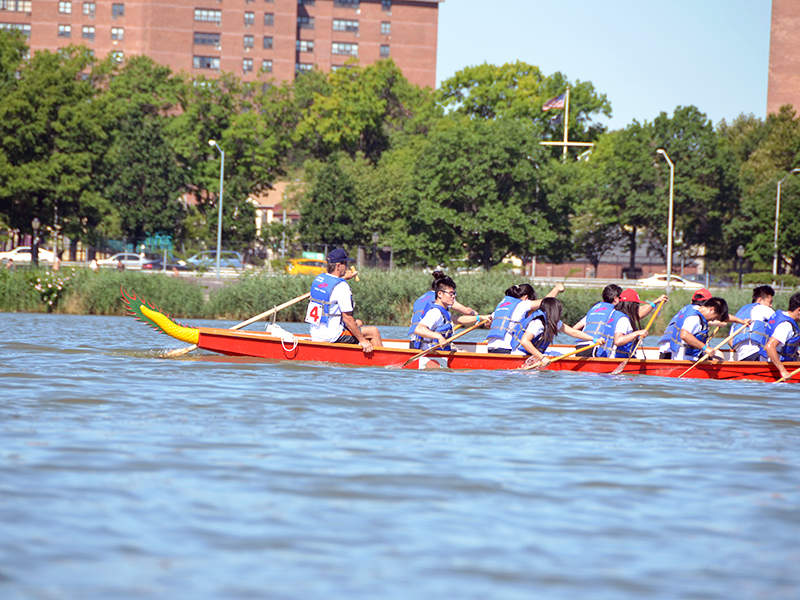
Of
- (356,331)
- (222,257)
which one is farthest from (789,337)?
(222,257)

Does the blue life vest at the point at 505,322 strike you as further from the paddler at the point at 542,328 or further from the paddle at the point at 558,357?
the paddle at the point at 558,357

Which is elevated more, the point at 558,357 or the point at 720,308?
the point at 720,308

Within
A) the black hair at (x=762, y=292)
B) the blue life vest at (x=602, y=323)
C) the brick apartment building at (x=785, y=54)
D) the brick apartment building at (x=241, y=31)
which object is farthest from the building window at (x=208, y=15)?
the black hair at (x=762, y=292)

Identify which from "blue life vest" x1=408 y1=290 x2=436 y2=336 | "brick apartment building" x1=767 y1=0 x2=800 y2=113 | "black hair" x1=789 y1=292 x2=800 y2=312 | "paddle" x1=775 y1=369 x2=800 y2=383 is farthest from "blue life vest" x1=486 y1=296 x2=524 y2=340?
"brick apartment building" x1=767 y1=0 x2=800 y2=113

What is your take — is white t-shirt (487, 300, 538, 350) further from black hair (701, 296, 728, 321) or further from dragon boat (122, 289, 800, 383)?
black hair (701, 296, 728, 321)

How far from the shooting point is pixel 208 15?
94562 mm

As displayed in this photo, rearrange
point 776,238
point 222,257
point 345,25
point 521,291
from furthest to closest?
1. point 345,25
2. point 776,238
3. point 222,257
4. point 521,291

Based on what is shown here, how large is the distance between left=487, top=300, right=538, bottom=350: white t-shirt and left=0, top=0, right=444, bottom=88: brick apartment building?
263 feet

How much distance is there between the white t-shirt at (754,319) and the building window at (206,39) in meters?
87.4

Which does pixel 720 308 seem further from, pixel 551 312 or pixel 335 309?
pixel 335 309

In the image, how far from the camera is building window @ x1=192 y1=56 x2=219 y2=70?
94.4 meters

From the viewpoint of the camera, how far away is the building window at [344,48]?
102 metres

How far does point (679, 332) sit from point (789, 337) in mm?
1498

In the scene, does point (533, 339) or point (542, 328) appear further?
point (533, 339)
